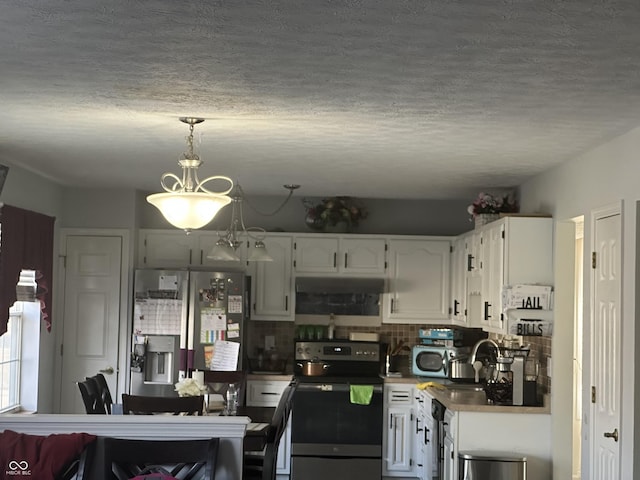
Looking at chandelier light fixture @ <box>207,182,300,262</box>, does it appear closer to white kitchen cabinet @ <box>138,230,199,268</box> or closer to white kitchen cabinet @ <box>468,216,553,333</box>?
white kitchen cabinet @ <box>138,230,199,268</box>

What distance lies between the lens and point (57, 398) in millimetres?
7609

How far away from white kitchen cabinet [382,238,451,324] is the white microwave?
29 cm

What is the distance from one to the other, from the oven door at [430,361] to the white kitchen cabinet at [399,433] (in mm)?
254

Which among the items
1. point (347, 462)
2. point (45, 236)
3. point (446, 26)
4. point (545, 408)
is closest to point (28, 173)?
point (45, 236)

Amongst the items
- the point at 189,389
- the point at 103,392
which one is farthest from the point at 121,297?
the point at 189,389

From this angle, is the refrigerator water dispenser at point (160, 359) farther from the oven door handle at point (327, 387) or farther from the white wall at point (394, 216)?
the white wall at point (394, 216)

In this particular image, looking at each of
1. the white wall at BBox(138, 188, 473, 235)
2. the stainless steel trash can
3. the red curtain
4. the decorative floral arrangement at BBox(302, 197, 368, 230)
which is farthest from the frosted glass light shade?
the white wall at BBox(138, 188, 473, 235)

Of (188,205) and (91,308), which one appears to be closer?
(188,205)

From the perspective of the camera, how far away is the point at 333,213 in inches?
322

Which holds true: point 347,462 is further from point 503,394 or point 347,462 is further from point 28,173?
point 28,173

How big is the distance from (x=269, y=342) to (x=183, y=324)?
1093mm

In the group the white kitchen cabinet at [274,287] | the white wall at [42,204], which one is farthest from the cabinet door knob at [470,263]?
the white wall at [42,204]

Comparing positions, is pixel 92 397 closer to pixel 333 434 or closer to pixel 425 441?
pixel 333 434

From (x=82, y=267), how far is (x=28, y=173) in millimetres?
1256
